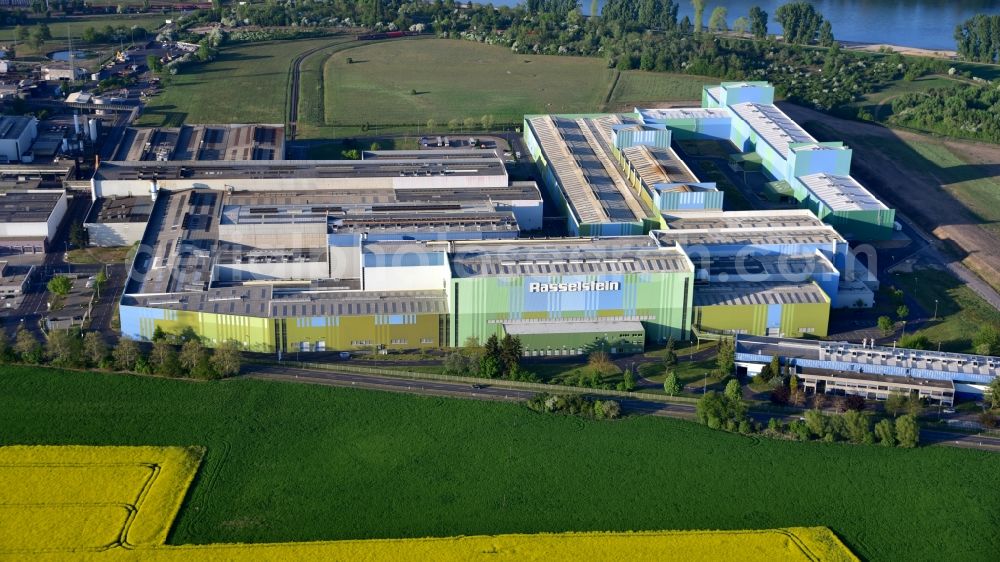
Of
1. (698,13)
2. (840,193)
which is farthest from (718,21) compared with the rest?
(840,193)

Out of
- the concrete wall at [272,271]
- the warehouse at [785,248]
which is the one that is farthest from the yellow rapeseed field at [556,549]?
the concrete wall at [272,271]

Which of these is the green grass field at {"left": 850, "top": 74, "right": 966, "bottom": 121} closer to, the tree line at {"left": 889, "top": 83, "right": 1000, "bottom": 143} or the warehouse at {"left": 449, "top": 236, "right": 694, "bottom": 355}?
the tree line at {"left": 889, "top": 83, "right": 1000, "bottom": 143}

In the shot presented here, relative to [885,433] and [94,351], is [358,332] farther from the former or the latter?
[885,433]

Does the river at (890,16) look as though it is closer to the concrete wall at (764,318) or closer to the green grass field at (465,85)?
the green grass field at (465,85)

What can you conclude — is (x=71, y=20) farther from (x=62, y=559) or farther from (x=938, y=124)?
(x=62, y=559)

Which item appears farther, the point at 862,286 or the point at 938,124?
the point at 938,124

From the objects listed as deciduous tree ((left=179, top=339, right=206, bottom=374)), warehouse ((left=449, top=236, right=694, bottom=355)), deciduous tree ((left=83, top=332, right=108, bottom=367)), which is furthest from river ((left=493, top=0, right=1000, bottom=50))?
deciduous tree ((left=83, top=332, right=108, bottom=367))

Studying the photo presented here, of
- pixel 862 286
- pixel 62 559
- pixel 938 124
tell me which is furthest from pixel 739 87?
pixel 62 559
